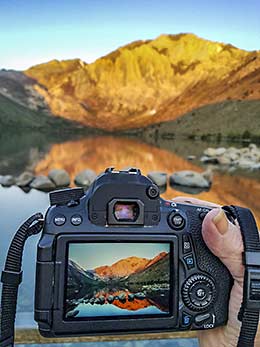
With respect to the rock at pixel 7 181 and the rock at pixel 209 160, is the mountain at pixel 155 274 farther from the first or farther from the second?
the rock at pixel 209 160

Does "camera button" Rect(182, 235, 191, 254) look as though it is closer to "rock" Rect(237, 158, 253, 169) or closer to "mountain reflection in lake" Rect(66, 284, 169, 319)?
"mountain reflection in lake" Rect(66, 284, 169, 319)

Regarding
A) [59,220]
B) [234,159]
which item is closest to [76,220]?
[59,220]

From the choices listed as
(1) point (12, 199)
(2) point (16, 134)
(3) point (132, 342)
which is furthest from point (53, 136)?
(3) point (132, 342)

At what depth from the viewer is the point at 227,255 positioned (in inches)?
17.3

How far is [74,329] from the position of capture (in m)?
0.43

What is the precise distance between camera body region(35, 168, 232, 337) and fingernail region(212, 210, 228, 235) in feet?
0.15

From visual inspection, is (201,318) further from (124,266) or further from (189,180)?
(189,180)

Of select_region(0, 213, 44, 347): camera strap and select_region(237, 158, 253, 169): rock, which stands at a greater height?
select_region(237, 158, 253, 169): rock

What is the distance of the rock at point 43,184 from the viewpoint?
14.6 ft

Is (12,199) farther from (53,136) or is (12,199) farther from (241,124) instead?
(53,136)

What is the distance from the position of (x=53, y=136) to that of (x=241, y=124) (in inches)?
268

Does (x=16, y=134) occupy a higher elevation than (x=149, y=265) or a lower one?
higher

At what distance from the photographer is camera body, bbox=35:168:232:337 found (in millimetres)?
428

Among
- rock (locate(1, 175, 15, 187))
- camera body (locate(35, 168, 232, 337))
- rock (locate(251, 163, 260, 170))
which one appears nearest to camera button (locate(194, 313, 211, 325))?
camera body (locate(35, 168, 232, 337))
